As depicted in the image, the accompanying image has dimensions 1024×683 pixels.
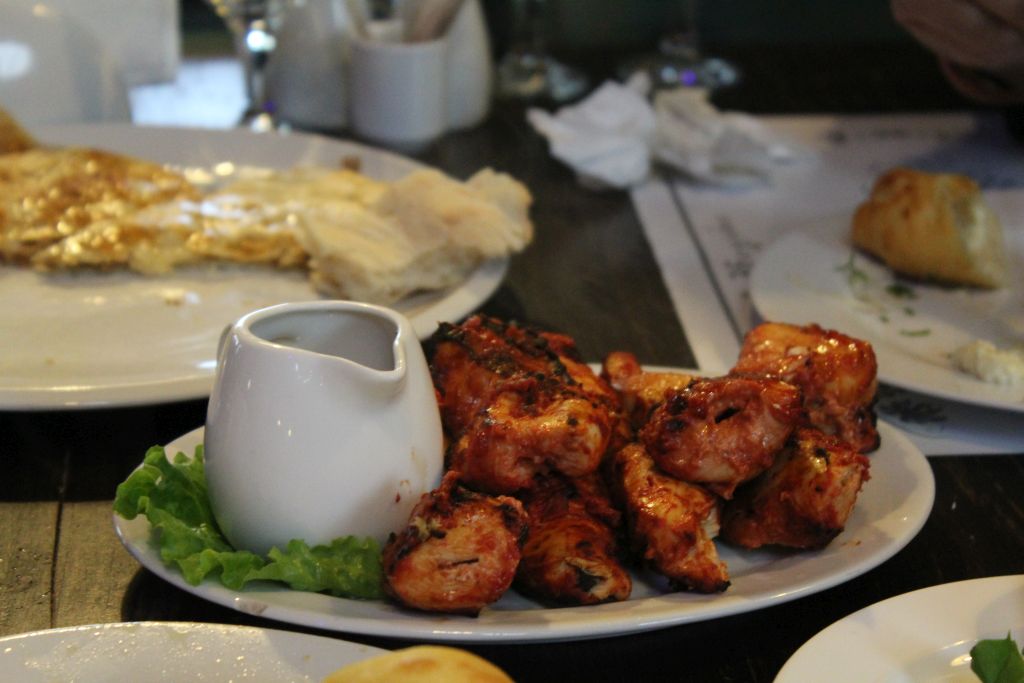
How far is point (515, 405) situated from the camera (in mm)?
1082

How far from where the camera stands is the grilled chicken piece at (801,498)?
1.05 m

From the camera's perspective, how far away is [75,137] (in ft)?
7.75

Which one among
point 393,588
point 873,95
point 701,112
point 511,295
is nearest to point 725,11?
point 873,95

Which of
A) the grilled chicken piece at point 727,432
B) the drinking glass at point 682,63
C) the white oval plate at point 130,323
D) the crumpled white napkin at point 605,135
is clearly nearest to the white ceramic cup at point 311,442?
the grilled chicken piece at point 727,432

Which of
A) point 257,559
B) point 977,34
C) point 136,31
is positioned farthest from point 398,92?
point 257,559

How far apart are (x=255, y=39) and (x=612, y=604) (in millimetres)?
2189

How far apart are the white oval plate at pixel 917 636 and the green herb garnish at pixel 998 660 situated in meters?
0.07

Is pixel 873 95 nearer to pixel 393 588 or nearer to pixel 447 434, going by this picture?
pixel 447 434

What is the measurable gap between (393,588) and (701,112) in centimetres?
197

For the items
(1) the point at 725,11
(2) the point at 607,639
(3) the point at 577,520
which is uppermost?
(3) the point at 577,520

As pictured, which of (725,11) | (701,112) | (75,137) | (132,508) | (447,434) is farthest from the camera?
(725,11)

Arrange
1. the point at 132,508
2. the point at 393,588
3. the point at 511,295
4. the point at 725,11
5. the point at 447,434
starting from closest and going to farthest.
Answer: the point at 393,588
the point at 132,508
the point at 447,434
the point at 511,295
the point at 725,11

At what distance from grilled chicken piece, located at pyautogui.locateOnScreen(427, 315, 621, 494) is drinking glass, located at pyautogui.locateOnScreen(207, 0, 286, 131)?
1.62 m

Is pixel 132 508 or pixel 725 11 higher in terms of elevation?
pixel 132 508
